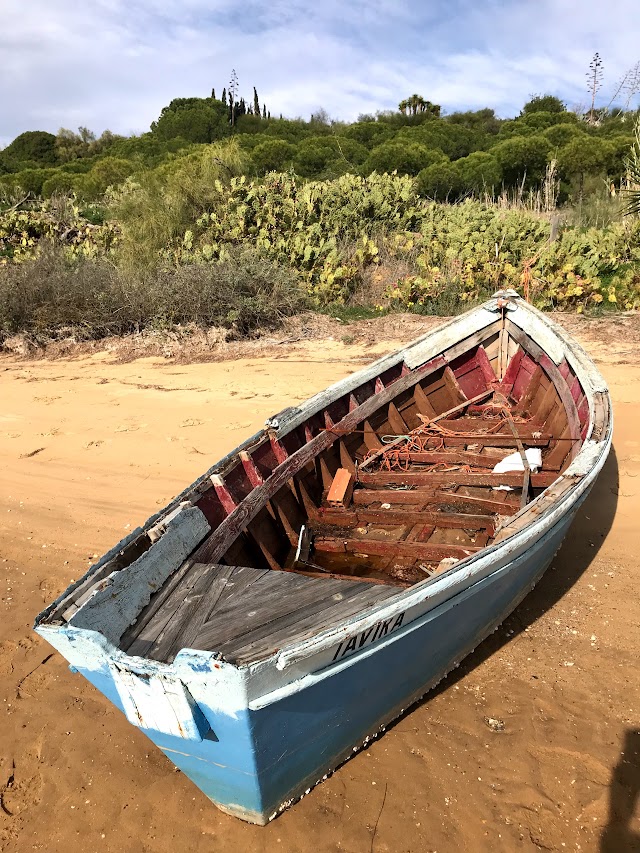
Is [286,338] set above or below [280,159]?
below

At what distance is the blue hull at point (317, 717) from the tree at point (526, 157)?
1956cm

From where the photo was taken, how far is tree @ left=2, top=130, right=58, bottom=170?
34.5 metres

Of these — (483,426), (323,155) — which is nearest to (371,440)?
(483,426)

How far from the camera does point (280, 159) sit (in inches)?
872

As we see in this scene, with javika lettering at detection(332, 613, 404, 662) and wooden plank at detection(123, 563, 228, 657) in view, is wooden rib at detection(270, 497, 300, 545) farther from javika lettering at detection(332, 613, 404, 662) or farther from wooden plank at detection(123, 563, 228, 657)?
javika lettering at detection(332, 613, 404, 662)

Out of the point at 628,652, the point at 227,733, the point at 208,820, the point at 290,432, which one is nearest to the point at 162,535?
the point at 227,733

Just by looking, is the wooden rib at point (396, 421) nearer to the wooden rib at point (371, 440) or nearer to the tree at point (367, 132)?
the wooden rib at point (371, 440)

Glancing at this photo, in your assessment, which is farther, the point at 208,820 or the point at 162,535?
the point at 162,535

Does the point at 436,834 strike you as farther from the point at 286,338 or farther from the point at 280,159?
the point at 280,159

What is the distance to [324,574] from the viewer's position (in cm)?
389

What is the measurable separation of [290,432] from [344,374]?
4385 mm

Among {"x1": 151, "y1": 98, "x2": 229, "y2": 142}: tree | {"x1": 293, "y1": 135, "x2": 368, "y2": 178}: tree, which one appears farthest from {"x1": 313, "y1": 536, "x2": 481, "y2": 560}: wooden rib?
{"x1": 151, "y1": 98, "x2": 229, "y2": 142}: tree

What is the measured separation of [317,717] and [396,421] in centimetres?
368

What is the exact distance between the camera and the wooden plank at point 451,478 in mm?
4785
